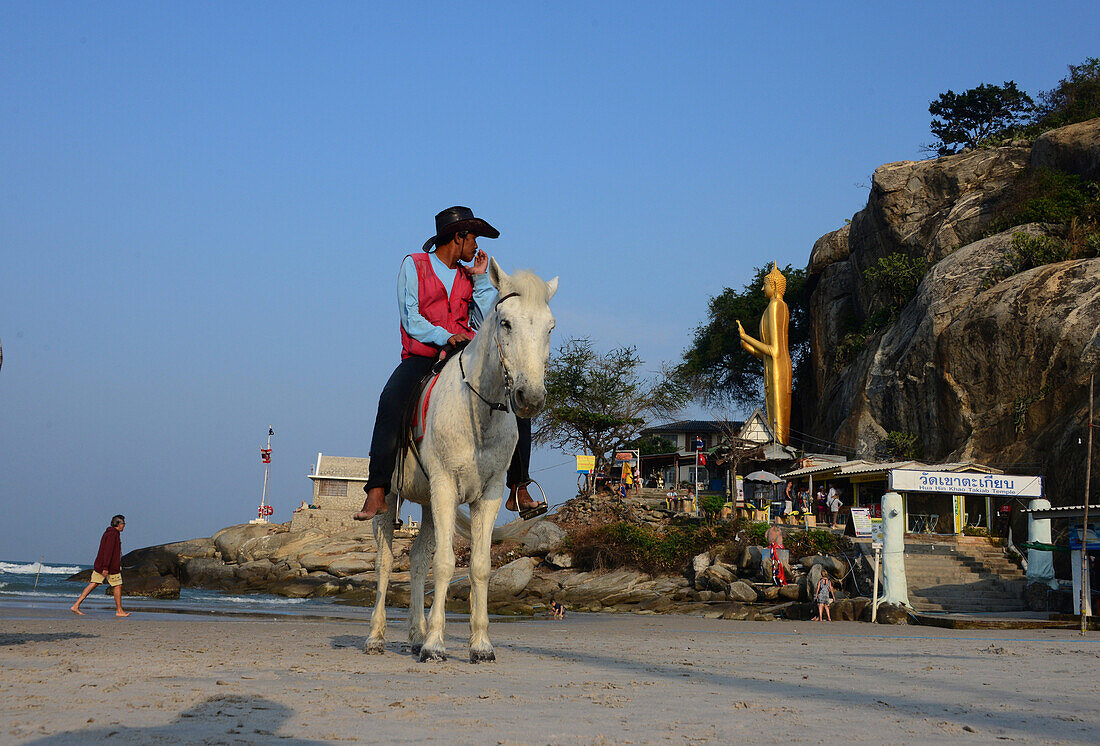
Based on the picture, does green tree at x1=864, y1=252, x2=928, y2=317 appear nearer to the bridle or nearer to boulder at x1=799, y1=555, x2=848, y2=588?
boulder at x1=799, y1=555, x2=848, y2=588

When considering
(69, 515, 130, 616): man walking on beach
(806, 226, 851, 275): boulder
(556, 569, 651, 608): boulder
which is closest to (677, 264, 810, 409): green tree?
(806, 226, 851, 275): boulder

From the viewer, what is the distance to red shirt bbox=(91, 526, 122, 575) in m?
16.3

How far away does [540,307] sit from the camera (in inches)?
247

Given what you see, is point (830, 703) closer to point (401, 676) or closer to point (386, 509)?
point (401, 676)

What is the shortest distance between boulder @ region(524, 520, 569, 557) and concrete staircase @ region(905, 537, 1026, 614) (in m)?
15.9

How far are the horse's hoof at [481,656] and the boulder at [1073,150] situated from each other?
45.6 meters

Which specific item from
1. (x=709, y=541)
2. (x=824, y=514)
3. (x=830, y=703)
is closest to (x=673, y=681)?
(x=830, y=703)

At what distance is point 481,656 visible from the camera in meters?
6.70

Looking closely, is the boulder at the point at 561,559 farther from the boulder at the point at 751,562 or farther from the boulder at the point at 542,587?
the boulder at the point at 751,562

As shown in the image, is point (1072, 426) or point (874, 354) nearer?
point (1072, 426)

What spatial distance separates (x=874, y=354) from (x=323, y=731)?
4716 cm

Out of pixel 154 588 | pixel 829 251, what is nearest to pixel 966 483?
pixel 154 588

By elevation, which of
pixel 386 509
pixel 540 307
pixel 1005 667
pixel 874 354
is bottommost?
pixel 1005 667

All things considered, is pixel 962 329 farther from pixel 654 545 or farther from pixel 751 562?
pixel 654 545
